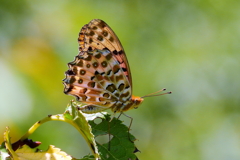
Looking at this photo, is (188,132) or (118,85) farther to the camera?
(188,132)

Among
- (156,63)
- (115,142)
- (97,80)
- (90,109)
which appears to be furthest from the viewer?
(156,63)

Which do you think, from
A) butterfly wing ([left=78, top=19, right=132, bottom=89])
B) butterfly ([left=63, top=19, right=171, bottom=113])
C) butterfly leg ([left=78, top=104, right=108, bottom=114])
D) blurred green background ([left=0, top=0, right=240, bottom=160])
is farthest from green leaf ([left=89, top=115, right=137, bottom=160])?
blurred green background ([left=0, top=0, right=240, bottom=160])

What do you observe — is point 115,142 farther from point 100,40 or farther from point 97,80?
point 100,40

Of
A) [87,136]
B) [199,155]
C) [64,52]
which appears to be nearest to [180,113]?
[199,155]

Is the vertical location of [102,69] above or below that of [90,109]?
above

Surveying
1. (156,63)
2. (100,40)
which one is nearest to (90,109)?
(100,40)

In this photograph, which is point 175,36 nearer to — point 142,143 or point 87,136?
point 142,143

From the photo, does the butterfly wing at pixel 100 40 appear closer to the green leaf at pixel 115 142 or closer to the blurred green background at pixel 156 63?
the green leaf at pixel 115 142
